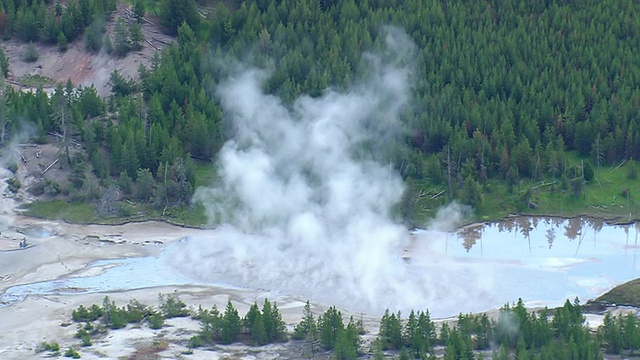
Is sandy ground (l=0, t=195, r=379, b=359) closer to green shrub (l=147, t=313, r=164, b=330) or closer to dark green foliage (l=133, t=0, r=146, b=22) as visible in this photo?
green shrub (l=147, t=313, r=164, b=330)

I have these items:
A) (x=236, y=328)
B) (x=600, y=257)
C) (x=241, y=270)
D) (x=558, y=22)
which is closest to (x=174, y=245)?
(x=241, y=270)

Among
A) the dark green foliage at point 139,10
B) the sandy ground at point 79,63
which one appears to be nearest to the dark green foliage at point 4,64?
the sandy ground at point 79,63

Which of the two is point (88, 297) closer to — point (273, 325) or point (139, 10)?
point (273, 325)

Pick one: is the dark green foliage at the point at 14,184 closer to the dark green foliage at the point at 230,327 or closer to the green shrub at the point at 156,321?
the green shrub at the point at 156,321

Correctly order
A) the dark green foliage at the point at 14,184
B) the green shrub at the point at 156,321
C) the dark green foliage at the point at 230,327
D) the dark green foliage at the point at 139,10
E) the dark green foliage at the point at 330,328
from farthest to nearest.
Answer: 1. the dark green foliage at the point at 139,10
2. the dark green foliage at the point at 14,184
3. the green shrub at the point at 156,321
4. the dark green foliage at the point at 230,327
5. the dark green foliage at the point at 330,328

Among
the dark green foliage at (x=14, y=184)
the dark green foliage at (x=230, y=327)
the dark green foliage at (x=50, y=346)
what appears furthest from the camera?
the dark green foliage at (x=14, y=184)

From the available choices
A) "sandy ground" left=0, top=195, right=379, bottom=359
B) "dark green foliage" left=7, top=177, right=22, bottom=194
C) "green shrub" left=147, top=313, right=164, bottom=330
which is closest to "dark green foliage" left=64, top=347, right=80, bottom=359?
"sandy ground" left=0, top=195, right=379, bottom=359

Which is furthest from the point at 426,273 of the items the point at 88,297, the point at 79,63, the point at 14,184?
the point at 79,63

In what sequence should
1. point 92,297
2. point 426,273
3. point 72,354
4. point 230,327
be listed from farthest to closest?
point 426,273 → point 92,297 → point 230,327 → point 72,354
